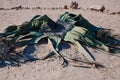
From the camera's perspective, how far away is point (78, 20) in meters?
6.39

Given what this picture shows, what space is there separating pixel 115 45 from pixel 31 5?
3.50 metres

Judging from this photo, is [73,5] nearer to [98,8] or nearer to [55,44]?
[98,8]

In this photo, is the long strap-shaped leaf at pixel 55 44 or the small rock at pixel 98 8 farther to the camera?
the small rock at pixel 98 8

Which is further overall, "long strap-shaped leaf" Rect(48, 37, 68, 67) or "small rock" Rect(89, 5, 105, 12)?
"small rock" Rect(89, 5, 105, 12)

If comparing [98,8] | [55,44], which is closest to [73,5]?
[98,8]

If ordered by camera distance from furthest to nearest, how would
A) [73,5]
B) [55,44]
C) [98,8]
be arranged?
[73,5]
[98,8]
[55,44]

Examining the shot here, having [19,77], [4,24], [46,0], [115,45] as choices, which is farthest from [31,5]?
[19,77]

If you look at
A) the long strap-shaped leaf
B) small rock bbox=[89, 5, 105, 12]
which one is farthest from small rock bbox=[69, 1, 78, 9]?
the long strap-shaped leaf

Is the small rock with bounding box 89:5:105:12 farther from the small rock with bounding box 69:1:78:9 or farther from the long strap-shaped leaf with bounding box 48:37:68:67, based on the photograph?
the long strap-shaped leaf with bounding box 48:37:68:67

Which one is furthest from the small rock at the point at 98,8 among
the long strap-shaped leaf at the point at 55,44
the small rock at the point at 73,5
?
the long strap-shaped leaf at the point at 55,44

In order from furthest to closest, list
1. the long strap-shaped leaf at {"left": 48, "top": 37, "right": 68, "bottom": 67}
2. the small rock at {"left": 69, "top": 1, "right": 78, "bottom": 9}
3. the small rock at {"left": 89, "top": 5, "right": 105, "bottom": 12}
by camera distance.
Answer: the small rock at {"left": 69, "top": 1, "right": 78, "bottom": 9} < the small rock at {"left": 89, "top": 5, "right": 105, "bottom": 12} < the long strap-shaped leaf at {"left": 48, "top": 37, "right": 68, "bottom": 67}

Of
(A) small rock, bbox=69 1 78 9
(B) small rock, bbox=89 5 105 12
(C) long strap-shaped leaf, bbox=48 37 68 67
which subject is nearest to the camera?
(C) long strap-shaped leaf, bbox=48 37 68 67

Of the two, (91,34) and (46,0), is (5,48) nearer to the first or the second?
(91,34)

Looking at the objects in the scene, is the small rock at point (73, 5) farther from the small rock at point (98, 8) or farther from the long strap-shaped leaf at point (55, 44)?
the long strap-shaped leaf at point (55, 44)
